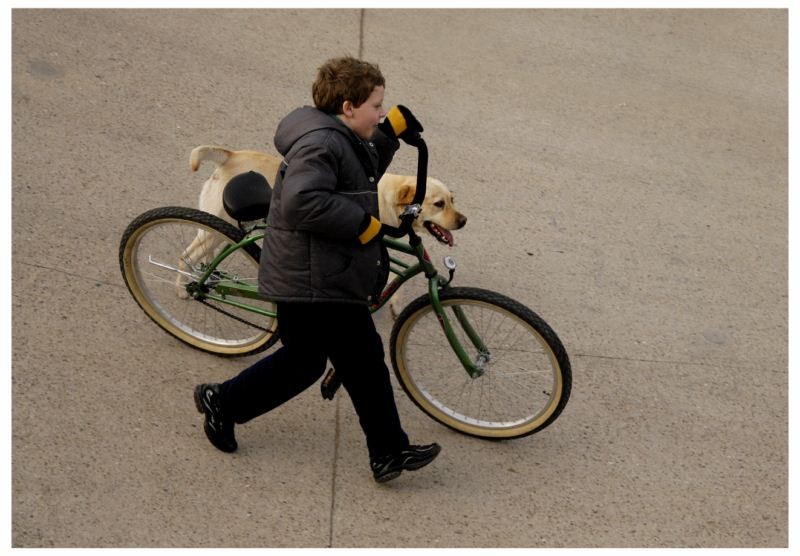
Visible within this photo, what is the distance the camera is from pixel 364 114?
3760 mm

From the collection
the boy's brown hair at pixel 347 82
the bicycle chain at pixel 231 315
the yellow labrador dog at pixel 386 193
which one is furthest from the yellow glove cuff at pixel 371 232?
the bicycle chain at pixel 231 315

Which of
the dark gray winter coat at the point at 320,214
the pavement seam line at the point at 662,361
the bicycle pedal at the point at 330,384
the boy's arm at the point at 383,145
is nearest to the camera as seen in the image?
the dark gray winter coat at the point at 320,214

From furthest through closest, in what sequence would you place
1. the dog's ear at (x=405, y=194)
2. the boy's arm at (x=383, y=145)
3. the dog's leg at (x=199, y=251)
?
the dog's ear at (x=405, y=194) → the dog's leg at (x=199, y=251) → the boy's arm at (x=383, y=145)

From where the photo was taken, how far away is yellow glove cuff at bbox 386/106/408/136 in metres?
4.07

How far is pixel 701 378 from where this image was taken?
5266mm

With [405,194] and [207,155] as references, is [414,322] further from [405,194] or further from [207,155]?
[207,155]

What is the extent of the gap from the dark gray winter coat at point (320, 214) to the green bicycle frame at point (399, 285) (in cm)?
36

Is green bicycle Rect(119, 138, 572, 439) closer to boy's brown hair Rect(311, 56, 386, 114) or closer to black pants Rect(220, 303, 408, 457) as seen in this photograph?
black pants Rect(220, 303, 408, 457)

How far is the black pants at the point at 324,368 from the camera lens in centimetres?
395

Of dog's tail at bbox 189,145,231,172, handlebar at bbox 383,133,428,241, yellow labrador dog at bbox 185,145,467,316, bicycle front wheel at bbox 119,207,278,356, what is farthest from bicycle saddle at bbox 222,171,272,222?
handlebar at bbox 383,133,428,241

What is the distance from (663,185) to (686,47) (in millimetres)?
2120

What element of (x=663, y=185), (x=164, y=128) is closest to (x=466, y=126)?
(x=663, y=185)

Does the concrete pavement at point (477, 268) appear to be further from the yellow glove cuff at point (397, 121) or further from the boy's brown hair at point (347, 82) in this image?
the boy's brown hair at point (347, 82)

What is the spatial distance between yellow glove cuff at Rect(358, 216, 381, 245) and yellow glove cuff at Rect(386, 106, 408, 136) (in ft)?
1.67
